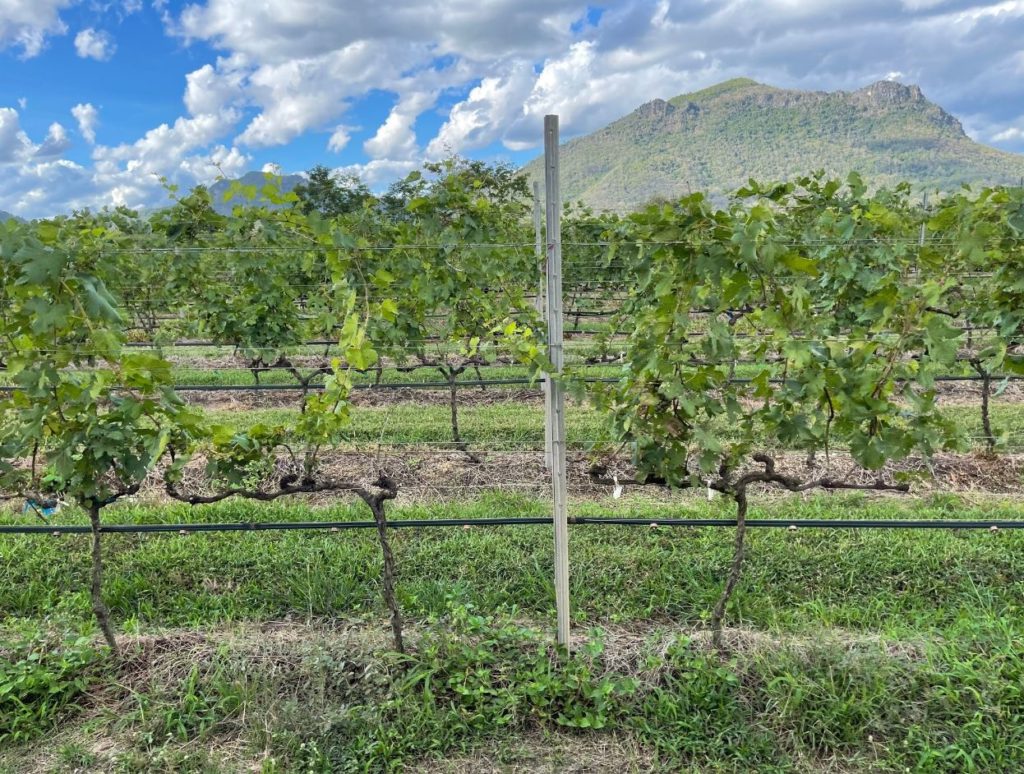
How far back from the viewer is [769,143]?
361 ft

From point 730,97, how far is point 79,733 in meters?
159

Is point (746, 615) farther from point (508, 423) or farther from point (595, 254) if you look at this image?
point (595, 254)

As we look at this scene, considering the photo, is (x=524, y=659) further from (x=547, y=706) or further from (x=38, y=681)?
(x=38, y=681)

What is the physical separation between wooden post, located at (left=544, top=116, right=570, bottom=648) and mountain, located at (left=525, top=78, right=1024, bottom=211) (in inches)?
3210

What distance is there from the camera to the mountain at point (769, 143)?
308 ft

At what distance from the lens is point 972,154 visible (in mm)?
101250

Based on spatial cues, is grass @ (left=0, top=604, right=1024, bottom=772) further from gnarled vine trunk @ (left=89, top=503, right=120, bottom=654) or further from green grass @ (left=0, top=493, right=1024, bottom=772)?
gnarled vine trunk @ (left=89, top=503, right=120, bottom=654)

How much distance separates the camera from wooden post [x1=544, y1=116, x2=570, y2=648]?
253 centimetres

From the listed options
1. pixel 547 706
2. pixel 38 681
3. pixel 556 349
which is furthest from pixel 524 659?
pixel 38 681

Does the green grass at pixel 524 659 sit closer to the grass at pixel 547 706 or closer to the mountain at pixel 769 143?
the grass at pixel 547 706

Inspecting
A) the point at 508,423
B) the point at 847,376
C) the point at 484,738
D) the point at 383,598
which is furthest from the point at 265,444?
the point at 508,423

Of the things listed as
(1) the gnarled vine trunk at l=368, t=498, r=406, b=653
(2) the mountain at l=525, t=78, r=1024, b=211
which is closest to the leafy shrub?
(1) the gnarled vine trunk at l=368, t=498, r=406, b=653

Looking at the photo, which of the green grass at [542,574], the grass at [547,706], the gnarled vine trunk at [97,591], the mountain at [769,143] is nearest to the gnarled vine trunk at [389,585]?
the grass at [547,706]

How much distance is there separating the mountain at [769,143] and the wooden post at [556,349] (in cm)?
8154
